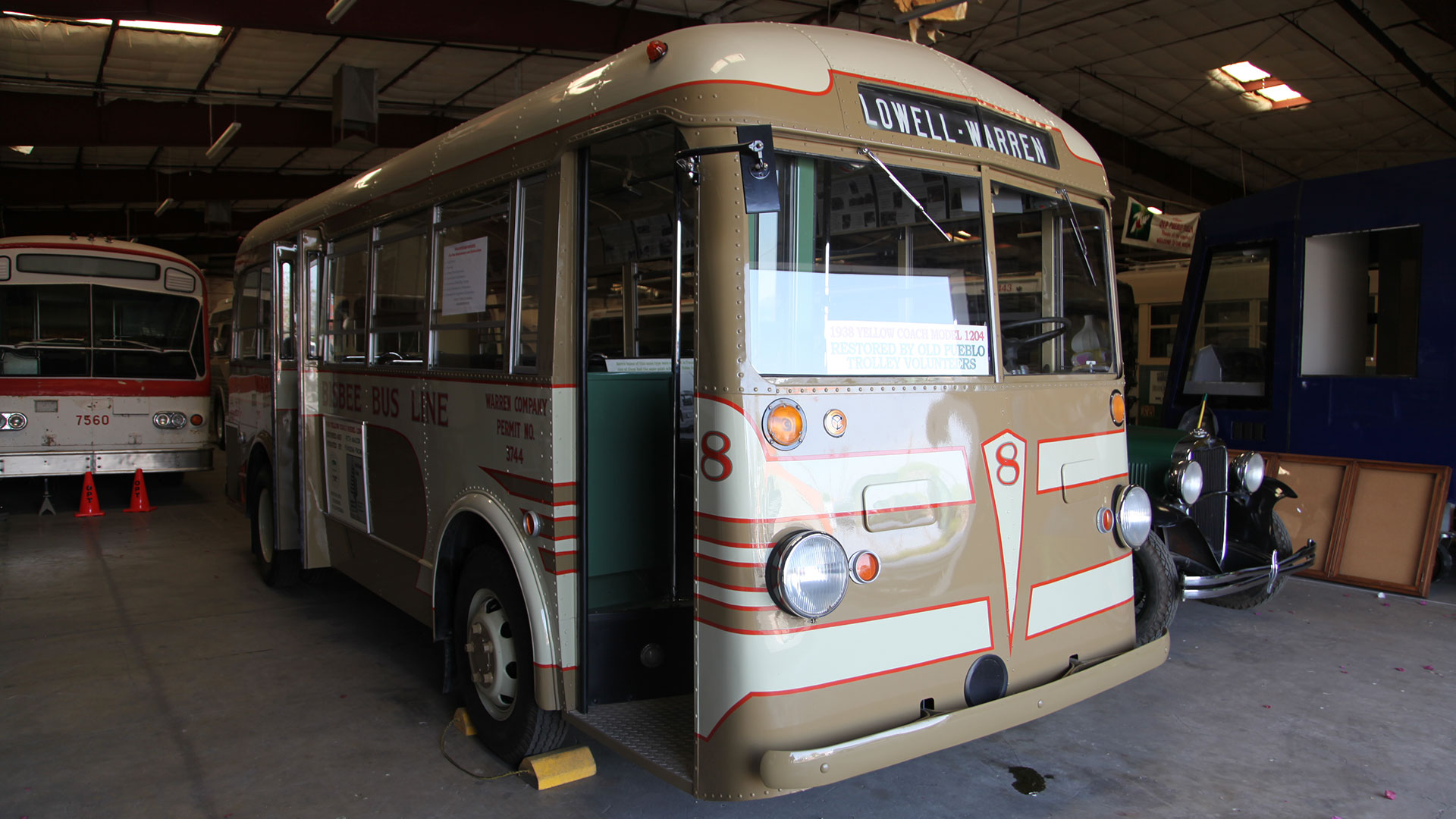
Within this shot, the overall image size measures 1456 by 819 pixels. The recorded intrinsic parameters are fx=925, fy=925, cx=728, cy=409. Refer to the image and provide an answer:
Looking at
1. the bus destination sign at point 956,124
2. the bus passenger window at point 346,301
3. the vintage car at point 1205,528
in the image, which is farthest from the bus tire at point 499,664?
the vintage car at point 1205,528

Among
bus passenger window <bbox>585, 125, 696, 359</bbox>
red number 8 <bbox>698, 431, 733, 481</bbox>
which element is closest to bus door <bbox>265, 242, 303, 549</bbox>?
bus passenger window <bbox>585, 125, 696, 359</bbox>

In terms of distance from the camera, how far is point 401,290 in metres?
4.64

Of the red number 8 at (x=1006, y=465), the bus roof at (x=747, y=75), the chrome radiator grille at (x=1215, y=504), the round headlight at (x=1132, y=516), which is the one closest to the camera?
the bus roof at (x=747, y=75)

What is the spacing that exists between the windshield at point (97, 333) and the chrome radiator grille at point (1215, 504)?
10472 millimetres

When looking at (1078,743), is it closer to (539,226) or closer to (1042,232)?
(1042,232)

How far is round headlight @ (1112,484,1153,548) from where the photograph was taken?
3.70 metres

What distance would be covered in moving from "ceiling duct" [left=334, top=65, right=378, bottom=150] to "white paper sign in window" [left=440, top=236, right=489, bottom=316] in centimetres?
932

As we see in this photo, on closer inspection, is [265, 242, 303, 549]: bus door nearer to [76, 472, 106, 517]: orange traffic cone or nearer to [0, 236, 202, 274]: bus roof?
[0, 236, 202, 274]: bus roof

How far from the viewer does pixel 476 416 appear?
156 inches

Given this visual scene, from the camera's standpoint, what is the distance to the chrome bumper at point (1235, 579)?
5188 mm

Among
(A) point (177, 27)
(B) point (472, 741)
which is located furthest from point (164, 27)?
(B) point (472, 741)

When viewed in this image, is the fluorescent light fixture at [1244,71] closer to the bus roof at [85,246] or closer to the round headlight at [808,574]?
the round headlight at [808,574]

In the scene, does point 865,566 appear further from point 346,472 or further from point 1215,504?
point 1215,504

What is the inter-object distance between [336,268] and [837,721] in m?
4.22
